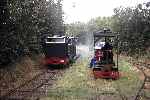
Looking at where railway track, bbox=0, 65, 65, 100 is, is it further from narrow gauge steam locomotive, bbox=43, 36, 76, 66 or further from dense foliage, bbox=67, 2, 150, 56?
dense foliage, bbox=67, 2, 150, 56

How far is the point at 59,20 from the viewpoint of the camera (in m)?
40.1

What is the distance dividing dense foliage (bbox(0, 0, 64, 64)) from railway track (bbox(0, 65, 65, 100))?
2.28m

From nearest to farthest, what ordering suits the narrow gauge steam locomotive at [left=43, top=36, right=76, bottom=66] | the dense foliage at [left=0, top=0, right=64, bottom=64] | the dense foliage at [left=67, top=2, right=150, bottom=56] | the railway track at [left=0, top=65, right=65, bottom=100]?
the railway track at [left=0, top=65, right=65, bottom=100] < the dense foliage at [left=0, top=0, right=64, bottom=64] < the narrow gauge steam locomotive at [left=43, top=36, right=76, bottom=66] < the dense foliage at [left=67, top=2, right=150, bottom=56]

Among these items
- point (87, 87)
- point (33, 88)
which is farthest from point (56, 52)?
point (87, 87)

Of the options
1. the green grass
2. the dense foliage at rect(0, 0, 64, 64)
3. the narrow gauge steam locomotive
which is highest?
the dense foliage at rect(0, 0, 64, 64)

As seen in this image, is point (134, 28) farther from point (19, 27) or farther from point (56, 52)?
point (19, 27)

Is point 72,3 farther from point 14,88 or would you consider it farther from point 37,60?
point 14,88

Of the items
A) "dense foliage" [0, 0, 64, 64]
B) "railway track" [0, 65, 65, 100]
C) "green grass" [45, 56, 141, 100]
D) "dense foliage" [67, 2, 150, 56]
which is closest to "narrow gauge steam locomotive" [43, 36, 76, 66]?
"dense foliage" [0, 0, 64, 64]

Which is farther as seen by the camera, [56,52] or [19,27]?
[56,52]

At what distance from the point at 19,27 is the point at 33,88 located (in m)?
5.95

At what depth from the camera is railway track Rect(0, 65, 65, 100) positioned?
1600cm

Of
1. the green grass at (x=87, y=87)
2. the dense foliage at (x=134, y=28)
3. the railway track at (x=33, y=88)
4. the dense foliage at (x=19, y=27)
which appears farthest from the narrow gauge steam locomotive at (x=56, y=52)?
the dense foliage at (x=134, y=28)

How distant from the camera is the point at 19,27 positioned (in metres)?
22.9

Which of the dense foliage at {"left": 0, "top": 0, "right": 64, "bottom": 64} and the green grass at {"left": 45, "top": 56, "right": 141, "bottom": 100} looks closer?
the green grass at {"left": 45, "top": 56, "right": 141, "bottom": 100}
